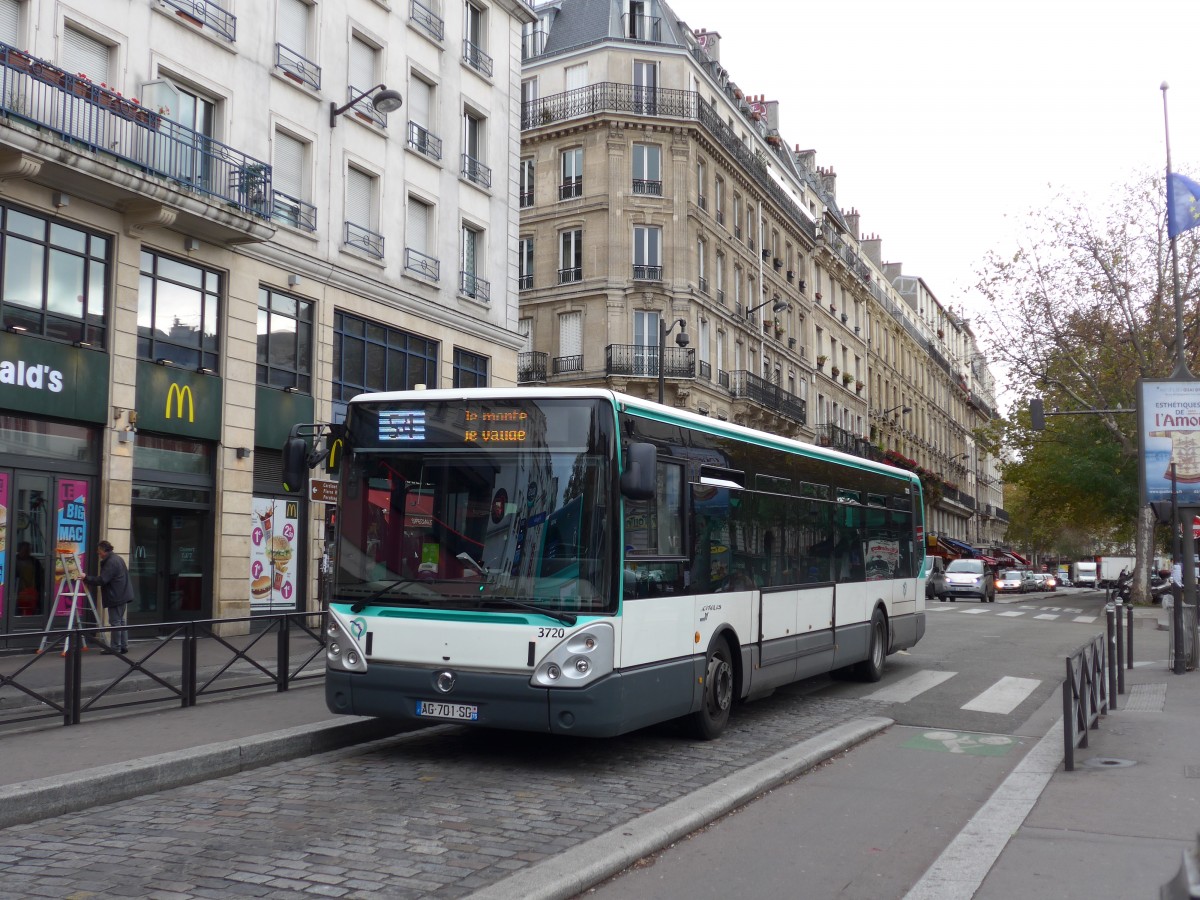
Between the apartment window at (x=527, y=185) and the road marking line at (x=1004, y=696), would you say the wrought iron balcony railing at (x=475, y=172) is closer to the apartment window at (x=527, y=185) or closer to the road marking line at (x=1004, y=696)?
the apartment window at (x=527, y=185)

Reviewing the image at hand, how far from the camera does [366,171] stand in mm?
23531

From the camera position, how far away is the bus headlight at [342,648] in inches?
336

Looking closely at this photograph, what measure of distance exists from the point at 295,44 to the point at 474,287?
6.84 meters

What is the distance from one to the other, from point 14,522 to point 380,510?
1000cm

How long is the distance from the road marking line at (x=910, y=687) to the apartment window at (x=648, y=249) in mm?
27247

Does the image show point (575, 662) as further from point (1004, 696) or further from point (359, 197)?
point (359, 197)

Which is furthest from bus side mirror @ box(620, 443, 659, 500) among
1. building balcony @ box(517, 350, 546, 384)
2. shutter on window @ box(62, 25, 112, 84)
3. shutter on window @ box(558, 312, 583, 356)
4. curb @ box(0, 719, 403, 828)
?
building balcony @ box(517, 350, 546, 384)

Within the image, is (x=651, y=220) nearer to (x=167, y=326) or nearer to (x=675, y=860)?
(x=167, y=326)

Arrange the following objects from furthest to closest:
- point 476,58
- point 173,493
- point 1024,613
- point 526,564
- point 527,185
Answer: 1. point 527,185
2. point 1024,613
3. point 476,58
4. point 173,493
5. point 526,564

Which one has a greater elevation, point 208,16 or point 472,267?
point 208,16

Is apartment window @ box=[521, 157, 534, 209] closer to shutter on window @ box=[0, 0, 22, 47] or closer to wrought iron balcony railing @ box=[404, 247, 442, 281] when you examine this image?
wrought iron balcony railing @ box=[404, 247, 442, 281]

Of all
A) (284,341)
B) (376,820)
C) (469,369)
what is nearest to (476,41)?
(469,369)

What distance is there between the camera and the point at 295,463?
29.6 feet

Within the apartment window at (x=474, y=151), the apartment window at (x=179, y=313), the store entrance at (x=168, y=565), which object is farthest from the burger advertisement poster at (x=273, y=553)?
the apartment window at (x=474, y=151)
